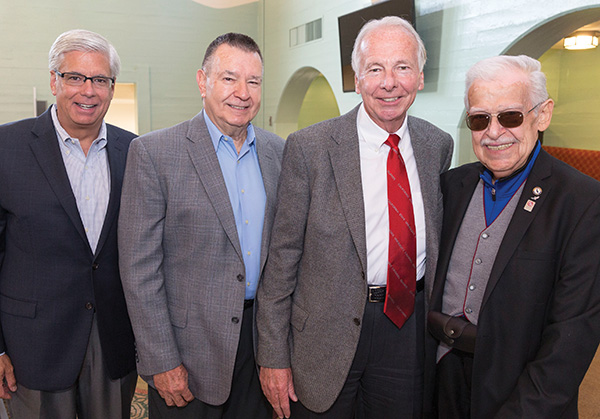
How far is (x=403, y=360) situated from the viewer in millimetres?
1756

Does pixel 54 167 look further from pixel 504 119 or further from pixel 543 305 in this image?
pixel 543 305

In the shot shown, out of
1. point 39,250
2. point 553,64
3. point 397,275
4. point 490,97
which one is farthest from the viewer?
point 553,64

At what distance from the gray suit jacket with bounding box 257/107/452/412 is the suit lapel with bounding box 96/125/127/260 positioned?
26.0 inches

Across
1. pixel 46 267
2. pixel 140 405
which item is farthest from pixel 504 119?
pixel 140 405

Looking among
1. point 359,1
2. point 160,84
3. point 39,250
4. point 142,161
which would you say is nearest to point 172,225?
point 142,161

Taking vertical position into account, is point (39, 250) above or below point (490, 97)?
below

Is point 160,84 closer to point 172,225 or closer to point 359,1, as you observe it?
point 359,1

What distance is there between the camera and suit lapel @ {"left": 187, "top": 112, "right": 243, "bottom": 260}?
5.83 feet

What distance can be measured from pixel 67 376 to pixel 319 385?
101 centimetres

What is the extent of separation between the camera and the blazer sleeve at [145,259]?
175cm

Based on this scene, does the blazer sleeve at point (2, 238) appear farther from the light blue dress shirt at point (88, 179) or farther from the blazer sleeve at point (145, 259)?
the blazer sleeve at point (145, 259)

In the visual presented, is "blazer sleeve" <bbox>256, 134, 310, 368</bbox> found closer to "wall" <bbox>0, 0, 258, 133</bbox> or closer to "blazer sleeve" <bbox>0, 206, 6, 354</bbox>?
"blazer sleeve" <bbox>0, 206, 6, 354</bbox>

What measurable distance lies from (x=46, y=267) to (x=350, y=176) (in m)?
1.22

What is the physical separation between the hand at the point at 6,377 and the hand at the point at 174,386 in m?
0.64
